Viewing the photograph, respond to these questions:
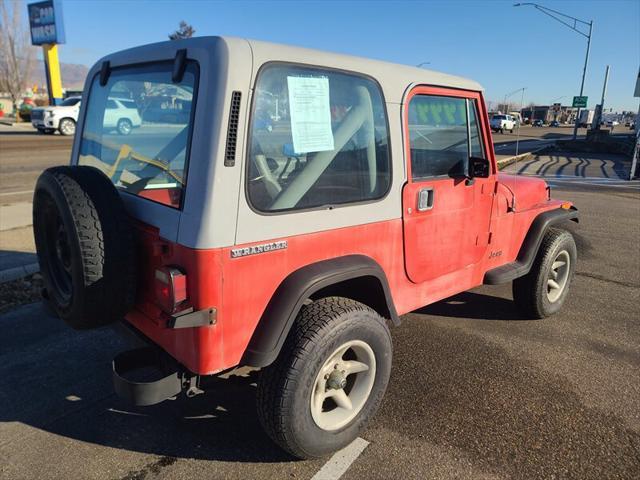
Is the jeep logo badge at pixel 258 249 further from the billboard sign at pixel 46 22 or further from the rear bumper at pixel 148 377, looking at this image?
the billboard sign at pixel 46 22

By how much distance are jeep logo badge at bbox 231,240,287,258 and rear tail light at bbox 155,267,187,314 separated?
0.79 ft

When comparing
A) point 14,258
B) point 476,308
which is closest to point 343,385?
point 476,308

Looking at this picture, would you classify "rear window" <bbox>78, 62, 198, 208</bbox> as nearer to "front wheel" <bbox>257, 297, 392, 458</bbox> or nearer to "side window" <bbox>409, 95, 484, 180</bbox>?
"front wheel" <bbox>257, 297, 392, 458</bbox>

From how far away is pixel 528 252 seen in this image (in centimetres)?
398

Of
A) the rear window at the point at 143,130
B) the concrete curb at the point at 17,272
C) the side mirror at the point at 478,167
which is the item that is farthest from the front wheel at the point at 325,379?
the concrete curb at the point at 17,272

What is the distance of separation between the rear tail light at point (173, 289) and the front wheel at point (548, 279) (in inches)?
127

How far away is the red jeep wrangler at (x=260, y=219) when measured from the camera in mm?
2068

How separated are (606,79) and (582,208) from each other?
98.2 ft

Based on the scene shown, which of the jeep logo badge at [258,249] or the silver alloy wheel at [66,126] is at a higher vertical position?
the silver alloy wheel at [66,126]

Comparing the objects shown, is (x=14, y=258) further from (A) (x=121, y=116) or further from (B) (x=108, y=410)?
(A) (x=121, y=116)

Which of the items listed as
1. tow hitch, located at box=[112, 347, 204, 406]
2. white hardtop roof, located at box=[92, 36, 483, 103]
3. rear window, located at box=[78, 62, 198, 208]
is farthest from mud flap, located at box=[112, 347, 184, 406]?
white hardtop roof, located at box=[92, 36, 483, 103]

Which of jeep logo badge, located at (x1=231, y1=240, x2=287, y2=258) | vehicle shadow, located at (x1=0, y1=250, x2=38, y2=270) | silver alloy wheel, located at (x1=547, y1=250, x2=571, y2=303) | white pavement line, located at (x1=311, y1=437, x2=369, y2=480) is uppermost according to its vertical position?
jeep logo badge, located at (x1=231, y1=240, x2=287, y2=258)

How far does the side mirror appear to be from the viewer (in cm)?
324

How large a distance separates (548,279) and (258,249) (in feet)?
10.4
